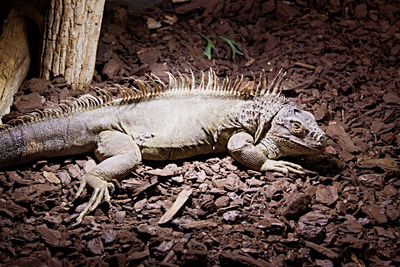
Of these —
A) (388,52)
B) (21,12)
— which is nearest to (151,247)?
(21,12)

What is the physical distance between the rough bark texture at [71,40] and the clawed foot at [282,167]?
283cm

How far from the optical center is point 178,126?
4.77 metres

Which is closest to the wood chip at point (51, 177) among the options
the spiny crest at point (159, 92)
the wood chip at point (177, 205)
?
the spiny crest at point (159, 92)

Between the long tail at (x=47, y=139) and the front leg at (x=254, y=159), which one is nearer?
the long tail at (x=47, y=139)

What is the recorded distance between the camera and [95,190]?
410 cm

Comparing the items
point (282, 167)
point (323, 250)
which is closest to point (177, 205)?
point (282, 167)

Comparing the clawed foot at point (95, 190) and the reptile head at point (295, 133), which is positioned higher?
the reptile head at point (295, 133)

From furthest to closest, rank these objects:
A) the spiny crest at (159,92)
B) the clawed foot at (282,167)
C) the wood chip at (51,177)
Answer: the spiny crest at (159,92) → the clawed foot at (282,167) → the wood chip at (51,177)

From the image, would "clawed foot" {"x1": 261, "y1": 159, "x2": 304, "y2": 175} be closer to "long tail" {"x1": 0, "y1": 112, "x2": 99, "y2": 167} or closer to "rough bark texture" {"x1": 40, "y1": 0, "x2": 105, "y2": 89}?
"long tail" {"x1": 0, "y1": 112, "x2": 99, "y2": 167}

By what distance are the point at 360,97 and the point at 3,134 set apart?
4.60 meters

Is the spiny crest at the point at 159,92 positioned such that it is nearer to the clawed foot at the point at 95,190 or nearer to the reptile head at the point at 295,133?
the reptile head at the point at 295,133

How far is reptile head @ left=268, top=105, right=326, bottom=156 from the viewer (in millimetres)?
4535

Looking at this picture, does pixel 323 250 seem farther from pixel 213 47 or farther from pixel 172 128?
pixel 213 47

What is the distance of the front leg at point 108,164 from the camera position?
410 cm
